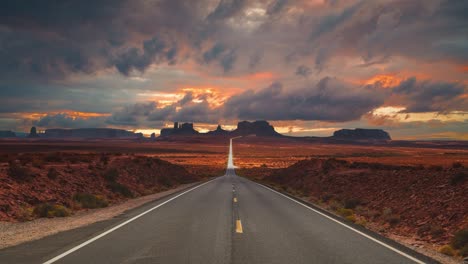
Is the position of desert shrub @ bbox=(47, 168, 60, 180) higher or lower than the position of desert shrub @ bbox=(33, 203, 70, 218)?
higher

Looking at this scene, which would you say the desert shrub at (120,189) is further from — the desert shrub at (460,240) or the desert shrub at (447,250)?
the desert shrub at (460,240)

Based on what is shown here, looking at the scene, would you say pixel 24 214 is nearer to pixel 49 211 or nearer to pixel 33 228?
pixel 49 211

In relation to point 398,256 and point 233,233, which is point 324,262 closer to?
point 398,256

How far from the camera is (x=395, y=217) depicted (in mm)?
14078

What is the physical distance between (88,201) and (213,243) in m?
12.2

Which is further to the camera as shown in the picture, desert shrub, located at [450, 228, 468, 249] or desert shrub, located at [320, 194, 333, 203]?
desert shrub, located at [320, 194, 333, 203]

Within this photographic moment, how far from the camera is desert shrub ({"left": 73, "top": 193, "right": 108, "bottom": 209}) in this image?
731 inches

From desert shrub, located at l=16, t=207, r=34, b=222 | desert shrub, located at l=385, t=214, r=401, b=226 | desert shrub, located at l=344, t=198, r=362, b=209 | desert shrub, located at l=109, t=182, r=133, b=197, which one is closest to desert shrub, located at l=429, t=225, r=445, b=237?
desert shrub, located at l=385, t=214, r=401, b=226

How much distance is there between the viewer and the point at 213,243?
9.11 m

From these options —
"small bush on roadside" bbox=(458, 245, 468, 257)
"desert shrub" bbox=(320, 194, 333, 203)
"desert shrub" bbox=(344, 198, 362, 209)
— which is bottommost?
"desert shrub" bbox=(320, 194, 333, 203)

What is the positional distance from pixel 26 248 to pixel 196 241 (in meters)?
4.01

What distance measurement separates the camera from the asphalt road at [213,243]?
301 inches

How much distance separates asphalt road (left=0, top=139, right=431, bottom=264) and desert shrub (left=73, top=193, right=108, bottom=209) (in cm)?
579

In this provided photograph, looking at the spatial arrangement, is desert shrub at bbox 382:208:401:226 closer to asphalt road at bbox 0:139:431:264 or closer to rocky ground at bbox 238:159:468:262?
rocky ground at bbox 238:159:468:262
